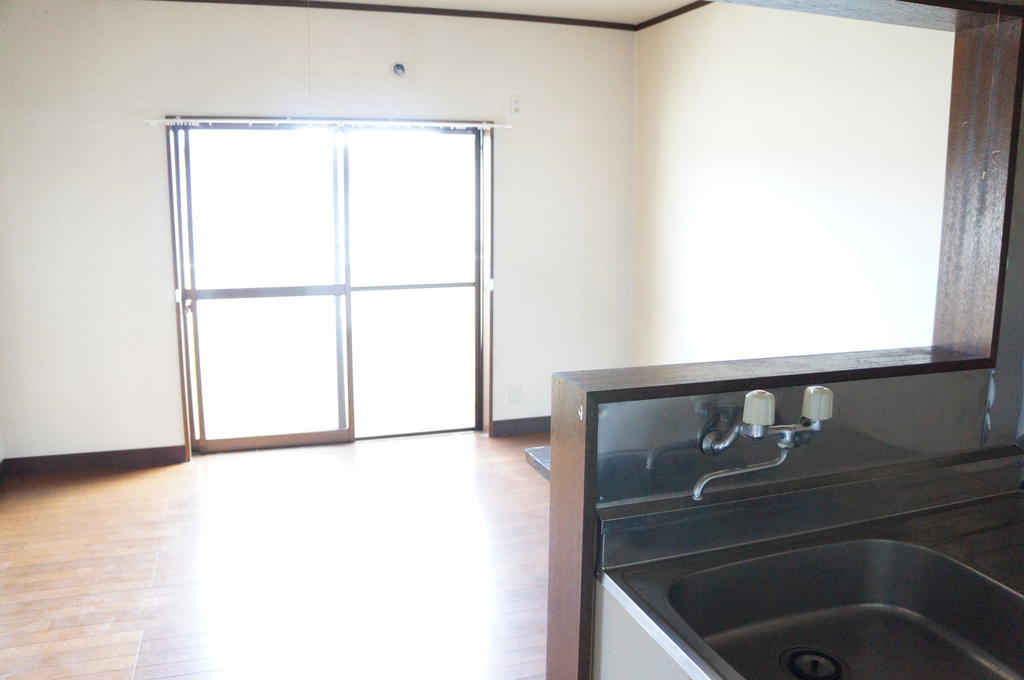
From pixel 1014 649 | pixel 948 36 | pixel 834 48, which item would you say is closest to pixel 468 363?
pixel 834 48

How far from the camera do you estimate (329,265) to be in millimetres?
4777

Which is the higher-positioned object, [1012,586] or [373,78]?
[373,78]

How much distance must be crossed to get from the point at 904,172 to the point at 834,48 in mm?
681

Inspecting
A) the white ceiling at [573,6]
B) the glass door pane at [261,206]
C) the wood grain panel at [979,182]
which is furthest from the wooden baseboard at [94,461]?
the wood grain panel at [979,182]

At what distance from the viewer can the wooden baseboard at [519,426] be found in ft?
16.9

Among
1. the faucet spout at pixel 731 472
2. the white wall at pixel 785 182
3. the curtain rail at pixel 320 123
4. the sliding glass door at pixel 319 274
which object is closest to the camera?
the faucet spout at pixel 731 472

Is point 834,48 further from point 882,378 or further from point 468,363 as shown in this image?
point 468,363

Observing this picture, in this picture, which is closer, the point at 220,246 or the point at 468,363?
the point at 220,246

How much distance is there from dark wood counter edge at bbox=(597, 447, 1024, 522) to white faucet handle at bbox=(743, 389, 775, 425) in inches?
8.7

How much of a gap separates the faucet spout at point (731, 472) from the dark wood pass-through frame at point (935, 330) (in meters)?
0.16

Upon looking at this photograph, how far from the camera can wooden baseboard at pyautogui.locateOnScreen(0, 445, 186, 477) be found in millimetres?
4391

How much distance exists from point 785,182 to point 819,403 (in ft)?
8.15

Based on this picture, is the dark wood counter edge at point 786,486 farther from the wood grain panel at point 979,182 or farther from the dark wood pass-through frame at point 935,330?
the wood grain panel at point 979,182

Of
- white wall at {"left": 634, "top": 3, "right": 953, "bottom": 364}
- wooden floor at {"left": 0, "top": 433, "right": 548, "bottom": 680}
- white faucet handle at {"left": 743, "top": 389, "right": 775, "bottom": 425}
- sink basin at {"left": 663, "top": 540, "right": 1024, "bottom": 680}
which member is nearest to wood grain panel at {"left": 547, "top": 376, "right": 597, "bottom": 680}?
sink basin at {"left": 663, "top": 540, "right": 1024, "bottom": 680}
